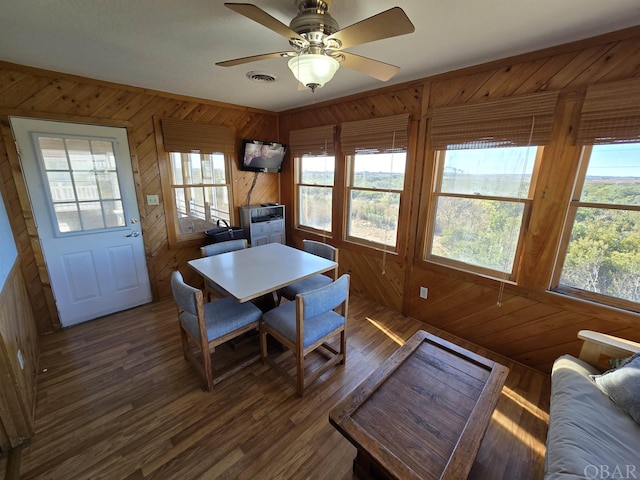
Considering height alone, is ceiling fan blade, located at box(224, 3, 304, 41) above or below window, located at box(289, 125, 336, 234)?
above

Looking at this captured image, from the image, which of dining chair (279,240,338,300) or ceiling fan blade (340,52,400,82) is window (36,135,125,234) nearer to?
dining chair (279,240,338,300)

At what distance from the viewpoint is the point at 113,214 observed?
2754 millimetres

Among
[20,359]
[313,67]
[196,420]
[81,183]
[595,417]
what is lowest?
[196,420]

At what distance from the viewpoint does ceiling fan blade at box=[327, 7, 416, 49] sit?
981 mm

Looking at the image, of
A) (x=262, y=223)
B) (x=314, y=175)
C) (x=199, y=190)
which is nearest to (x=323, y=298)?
(x=262, y=223)

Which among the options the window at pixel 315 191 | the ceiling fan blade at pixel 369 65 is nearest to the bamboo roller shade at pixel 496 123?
the ceiling fan blade at pixel 369 65

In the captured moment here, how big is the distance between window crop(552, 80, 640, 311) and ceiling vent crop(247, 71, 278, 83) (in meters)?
2.29

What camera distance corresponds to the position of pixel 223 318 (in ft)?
6.33

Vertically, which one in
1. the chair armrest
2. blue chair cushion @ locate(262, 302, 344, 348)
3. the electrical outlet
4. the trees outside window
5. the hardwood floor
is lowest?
the hardwood floor

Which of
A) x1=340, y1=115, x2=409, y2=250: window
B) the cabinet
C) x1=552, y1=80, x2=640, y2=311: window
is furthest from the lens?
the cabinet

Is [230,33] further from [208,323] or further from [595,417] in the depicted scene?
[595,417]

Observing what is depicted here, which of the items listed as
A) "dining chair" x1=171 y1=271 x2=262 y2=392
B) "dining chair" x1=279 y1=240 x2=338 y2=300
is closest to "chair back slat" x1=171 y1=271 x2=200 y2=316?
"dining chair" x1=171 y1=271 x2=262 y2=392

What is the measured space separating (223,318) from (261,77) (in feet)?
6.80

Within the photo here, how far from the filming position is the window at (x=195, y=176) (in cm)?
303
